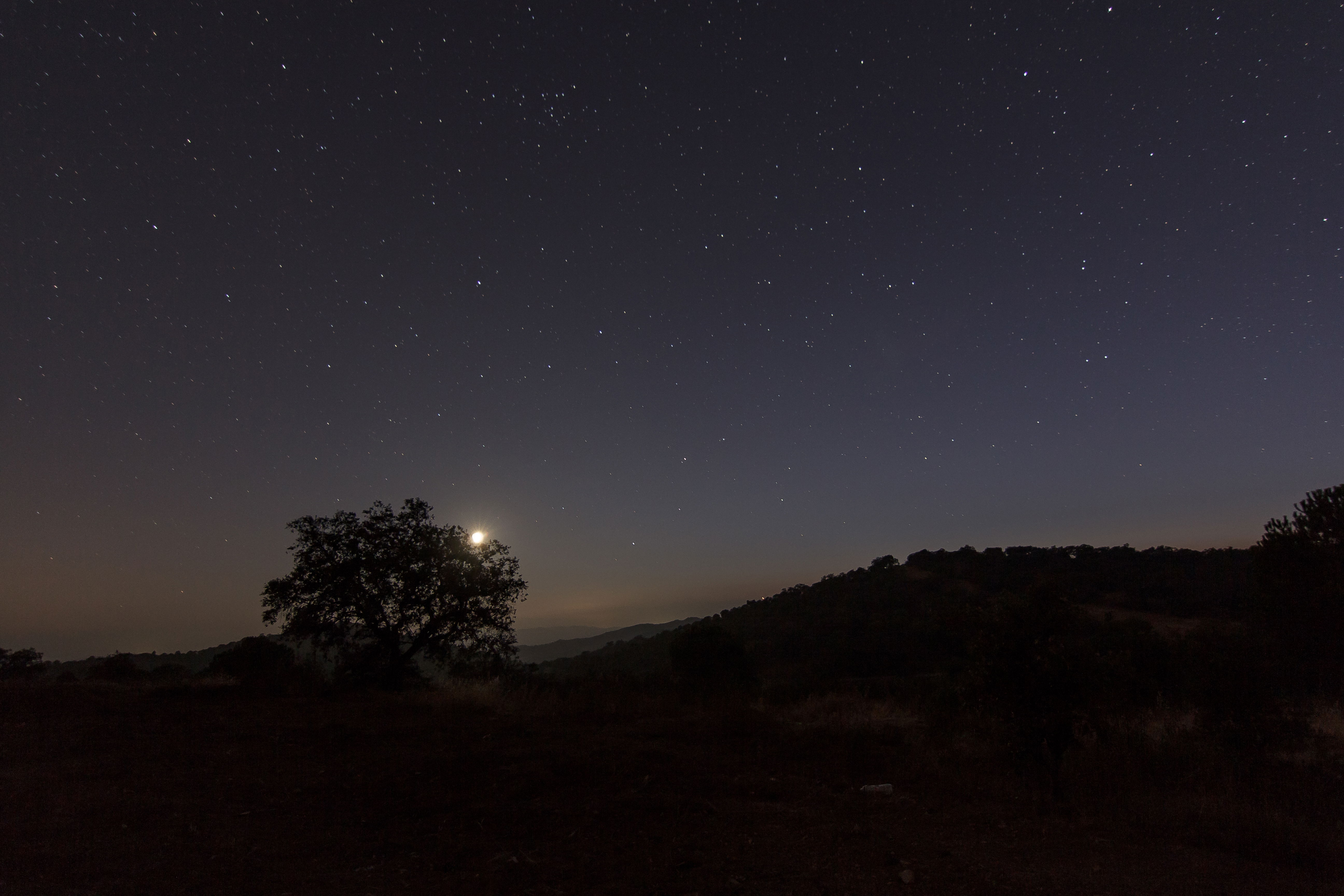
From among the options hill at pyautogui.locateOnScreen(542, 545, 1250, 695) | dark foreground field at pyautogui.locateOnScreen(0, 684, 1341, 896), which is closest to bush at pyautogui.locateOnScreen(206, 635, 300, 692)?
dark foreground field at pyautogui.locateOnScreen(0, 684, 1341, 896)

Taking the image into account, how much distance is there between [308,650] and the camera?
20391 mm

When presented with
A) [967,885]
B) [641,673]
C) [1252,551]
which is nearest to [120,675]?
[641,673]

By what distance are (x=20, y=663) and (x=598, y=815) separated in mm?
37763

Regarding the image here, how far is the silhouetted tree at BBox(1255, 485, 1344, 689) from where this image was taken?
13352 millimetres

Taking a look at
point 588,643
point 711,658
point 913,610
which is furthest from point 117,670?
point 588,643

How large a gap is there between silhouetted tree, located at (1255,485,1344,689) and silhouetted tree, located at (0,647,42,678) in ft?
135

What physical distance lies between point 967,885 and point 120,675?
89.5 ft

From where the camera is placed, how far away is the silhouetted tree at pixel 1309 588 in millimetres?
13352

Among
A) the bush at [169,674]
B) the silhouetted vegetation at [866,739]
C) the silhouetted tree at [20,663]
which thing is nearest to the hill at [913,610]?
the silhouetted vegetation at [866,739]

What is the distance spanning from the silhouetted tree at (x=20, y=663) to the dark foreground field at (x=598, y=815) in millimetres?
20382

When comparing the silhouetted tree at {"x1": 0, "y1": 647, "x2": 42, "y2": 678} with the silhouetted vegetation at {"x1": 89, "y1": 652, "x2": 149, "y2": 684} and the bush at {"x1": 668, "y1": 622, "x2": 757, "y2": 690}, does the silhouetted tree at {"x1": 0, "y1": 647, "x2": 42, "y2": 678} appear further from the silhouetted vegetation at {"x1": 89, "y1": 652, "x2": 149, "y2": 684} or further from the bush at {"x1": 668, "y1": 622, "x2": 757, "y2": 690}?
the bush at {"x1": 668, "y1": 622, "x2": 757, "y2": 690}

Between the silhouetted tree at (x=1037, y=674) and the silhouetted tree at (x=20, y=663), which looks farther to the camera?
the silhouetted tree at (x=20, y=663)

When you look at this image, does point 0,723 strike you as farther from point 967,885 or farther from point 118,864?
point 967,885

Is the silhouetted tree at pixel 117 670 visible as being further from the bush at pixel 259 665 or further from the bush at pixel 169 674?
the bush at pixel 259 665
